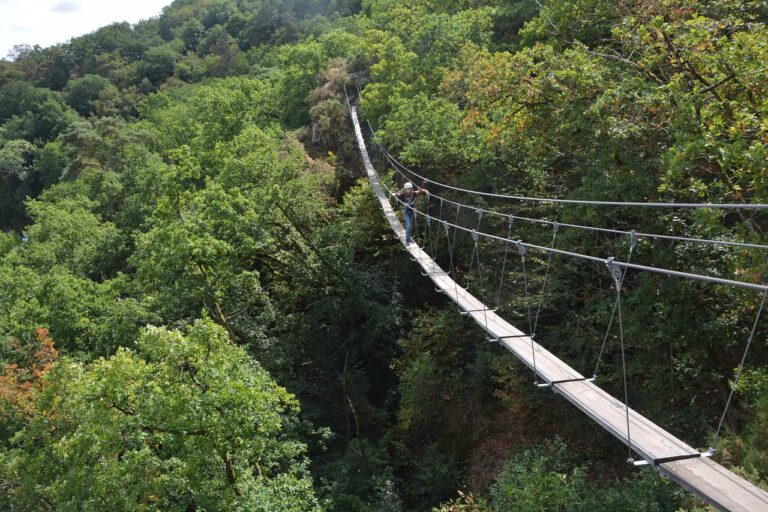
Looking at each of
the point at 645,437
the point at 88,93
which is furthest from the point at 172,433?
the point at 88,93

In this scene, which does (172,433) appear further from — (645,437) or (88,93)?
(88,93)

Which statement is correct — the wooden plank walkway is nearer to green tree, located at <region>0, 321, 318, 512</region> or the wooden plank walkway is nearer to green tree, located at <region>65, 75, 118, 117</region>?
green tree, located at <region>0, 321, 318, 512</region>

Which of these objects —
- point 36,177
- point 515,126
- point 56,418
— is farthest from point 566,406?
point 36,177

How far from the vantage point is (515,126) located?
11094 mm

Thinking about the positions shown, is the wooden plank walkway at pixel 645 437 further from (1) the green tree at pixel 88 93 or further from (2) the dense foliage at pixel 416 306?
(1) the green tree at pixel 88 93

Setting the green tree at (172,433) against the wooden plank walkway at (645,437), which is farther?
the green tree at (172,433)

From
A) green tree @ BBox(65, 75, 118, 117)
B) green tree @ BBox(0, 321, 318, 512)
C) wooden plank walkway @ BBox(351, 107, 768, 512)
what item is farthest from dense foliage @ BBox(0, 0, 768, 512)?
green tree @ BBox(65, 75, 118, 117)

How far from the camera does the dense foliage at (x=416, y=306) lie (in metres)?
7.77

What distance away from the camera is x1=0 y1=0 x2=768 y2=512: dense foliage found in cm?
777

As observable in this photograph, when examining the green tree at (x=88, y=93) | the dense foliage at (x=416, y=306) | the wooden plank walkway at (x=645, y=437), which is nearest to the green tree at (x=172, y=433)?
the dense foliage at (x=416, y=306)

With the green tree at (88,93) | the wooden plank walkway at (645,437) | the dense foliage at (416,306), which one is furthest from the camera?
the green tree at (88,93)

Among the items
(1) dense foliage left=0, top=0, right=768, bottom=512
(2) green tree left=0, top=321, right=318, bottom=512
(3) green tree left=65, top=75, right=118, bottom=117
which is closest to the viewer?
(1) dense foliage left=0, top=0, right=768, bottom=512

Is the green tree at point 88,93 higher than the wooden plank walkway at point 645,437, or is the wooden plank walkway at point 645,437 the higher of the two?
the green tree at point 88,93

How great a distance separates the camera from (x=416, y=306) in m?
15.5
